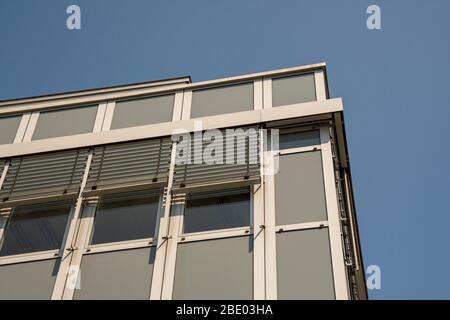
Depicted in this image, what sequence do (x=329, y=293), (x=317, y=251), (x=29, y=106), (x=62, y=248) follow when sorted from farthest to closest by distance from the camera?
(x=29, y=106)
(x=62, y=248)
(x=317, y=251)
(x=329, y=293)

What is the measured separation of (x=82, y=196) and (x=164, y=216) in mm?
1499

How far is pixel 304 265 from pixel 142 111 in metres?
4.71

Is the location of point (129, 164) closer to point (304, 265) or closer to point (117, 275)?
point (117, 275)

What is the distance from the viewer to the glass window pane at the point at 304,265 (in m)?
8.31

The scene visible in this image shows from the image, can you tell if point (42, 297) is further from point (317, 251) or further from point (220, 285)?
point (317, 251)

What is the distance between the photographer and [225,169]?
10.2 m

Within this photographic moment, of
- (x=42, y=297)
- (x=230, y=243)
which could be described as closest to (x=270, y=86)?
(x=230, y=243)

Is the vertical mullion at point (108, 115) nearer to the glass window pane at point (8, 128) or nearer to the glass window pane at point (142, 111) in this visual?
the glass window pane at point (142, 111)

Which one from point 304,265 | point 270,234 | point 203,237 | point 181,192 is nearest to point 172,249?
point 203,237

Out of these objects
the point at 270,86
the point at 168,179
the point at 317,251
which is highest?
the point at 270,86

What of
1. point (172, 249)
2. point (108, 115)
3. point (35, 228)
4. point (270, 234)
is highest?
point (108, 115)

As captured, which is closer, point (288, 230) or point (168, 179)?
point (288, 230)

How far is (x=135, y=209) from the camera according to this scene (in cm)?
1016

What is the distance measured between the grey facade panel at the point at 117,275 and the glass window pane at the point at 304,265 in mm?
1832
